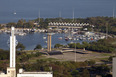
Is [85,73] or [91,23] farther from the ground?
[91,23]

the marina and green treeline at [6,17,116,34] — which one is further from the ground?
green treeline at [6,17,116,34]

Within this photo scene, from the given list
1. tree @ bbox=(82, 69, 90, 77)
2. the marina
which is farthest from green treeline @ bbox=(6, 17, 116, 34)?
tree @ bbox=(82, 69, 90, 77)

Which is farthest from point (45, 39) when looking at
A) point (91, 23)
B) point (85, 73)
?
point (85, 73)

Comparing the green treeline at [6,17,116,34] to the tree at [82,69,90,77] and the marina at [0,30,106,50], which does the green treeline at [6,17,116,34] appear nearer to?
the marina at [0,30,106,50]

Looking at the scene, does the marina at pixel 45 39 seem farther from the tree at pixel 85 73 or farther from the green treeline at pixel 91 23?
the tree at pixel 85 73

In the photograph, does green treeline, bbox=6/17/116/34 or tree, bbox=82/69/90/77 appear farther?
green treeline, bbox=6/17/116/34

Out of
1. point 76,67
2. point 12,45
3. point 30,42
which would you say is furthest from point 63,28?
point 12,45

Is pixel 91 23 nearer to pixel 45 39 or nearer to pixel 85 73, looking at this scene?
pixel 45 39

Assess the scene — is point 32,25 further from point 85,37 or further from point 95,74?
point 95,74

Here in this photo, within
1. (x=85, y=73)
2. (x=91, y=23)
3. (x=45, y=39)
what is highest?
(x=91, y=23)

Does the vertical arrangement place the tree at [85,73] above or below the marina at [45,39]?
below

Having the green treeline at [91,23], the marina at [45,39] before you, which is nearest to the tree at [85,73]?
the marina at [45,39]
